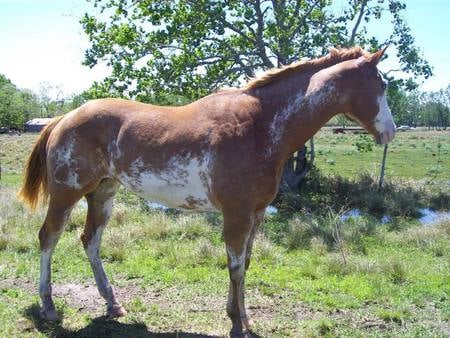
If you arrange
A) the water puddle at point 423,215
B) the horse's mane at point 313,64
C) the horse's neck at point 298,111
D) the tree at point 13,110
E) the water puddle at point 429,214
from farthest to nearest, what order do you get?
1. the tree at point 13,110
2. the water puddle at point 429,214
3. the water puddle at point 423,215
4. the horse's mane at point 313,64
5. the horse's neck at point 298,111

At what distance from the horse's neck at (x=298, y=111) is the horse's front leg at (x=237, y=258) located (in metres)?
0.67

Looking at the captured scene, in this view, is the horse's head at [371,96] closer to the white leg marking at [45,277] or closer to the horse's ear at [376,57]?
the horse's ear at [376,57]

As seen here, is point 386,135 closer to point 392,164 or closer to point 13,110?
point 392,164

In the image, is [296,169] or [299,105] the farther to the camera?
[296,169]

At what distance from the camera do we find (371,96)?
4.27 metres

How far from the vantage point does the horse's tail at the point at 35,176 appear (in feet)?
17.7

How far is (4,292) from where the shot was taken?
221 inches

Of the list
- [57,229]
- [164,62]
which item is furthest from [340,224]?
[164,62]

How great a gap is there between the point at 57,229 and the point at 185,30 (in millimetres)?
11129

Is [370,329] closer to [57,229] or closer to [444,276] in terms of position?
[444,276]

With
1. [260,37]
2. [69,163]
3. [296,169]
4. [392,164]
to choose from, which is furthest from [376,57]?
[392,164]

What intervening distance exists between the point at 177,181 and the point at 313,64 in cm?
174

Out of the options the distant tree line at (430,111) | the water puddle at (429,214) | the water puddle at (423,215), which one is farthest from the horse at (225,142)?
the distant tree line at (430,111)

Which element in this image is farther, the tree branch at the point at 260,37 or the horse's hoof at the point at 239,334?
the tree branch at the point at 260,37
